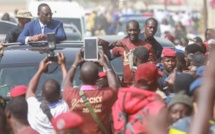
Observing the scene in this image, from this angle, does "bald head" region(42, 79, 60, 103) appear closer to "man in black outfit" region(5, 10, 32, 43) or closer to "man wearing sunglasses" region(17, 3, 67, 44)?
"man wearing sunglasses" region(17, 3, 67, 44)

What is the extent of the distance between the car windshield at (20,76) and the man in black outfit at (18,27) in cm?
262

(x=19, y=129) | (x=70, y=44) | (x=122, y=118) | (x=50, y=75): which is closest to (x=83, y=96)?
(x=122, y=118)

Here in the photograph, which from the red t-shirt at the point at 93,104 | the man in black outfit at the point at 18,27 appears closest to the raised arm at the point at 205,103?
the red t-shirt at the point at 93,104

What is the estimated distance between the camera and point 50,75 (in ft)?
27.7

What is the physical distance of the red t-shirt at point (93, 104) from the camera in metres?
6.58

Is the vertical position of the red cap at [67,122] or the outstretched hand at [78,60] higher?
the outstretched hand at [78,60]

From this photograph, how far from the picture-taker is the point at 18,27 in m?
11.8

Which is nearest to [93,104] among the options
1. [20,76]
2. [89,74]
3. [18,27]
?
[89,74]

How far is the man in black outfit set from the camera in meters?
11.2

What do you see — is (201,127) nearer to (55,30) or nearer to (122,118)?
(122,118)

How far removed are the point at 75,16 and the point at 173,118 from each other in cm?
1722

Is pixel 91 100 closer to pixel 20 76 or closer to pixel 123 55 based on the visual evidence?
pixel 20 76

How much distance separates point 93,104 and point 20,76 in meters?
2.06

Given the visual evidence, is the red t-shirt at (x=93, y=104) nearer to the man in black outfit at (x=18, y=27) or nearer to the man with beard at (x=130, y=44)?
the man with beard at (x=130, y=44)
